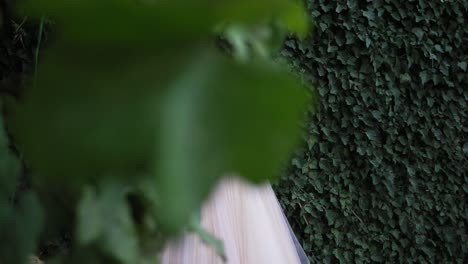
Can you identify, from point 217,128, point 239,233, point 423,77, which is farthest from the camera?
point 423,77

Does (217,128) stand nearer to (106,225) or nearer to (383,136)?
(106,225)

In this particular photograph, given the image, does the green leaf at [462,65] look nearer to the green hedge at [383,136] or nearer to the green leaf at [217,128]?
the green hedge at [383,136]

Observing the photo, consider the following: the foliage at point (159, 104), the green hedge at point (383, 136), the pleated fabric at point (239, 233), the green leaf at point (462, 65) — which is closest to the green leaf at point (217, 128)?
the foliage at point (159, 104)

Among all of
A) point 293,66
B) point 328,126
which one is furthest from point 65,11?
point 328,126

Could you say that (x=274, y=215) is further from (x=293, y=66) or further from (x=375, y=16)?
(x=375, y=16)

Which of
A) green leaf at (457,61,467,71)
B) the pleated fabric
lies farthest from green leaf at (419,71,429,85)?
the pleated fabric

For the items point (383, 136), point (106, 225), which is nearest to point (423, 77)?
point (383, 136)

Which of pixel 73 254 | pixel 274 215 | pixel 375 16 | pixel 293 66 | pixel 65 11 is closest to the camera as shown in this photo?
pixel 65 11
